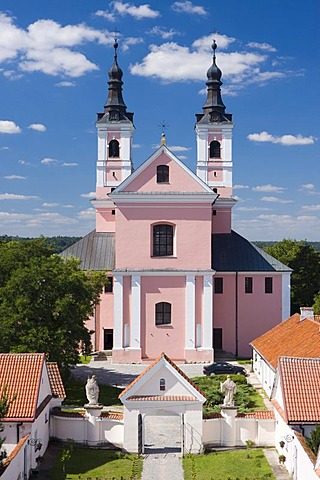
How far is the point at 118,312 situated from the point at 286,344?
12603 millimetres

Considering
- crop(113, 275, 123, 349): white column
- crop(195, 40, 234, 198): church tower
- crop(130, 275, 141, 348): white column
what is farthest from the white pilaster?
crop(195, 40, 234, 198): church tower

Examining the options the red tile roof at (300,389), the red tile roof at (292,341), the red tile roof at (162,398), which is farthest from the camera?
the red tile roof at (292,341)

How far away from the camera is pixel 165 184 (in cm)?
3859

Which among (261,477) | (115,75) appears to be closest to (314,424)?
(261,477)

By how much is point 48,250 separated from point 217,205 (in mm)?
16463

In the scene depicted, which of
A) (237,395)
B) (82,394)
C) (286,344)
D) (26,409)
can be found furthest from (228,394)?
(82,394)

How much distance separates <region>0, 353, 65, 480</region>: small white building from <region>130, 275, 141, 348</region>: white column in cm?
1595

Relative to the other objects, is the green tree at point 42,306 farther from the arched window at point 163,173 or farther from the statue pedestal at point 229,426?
the arched window at point 163,173

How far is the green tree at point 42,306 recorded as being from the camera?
27156 mm

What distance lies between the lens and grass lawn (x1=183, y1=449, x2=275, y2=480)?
18953 mm

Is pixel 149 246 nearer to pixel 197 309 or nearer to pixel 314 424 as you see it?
pixel 197 309

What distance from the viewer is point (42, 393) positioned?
21062 mm

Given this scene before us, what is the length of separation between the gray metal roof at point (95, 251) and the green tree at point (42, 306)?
11.9 metres

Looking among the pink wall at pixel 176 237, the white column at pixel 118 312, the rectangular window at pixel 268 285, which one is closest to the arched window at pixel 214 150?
the pink wall at pixel 176 237
